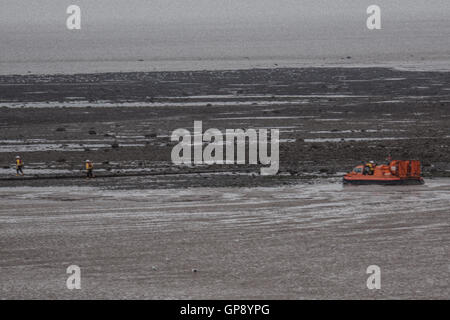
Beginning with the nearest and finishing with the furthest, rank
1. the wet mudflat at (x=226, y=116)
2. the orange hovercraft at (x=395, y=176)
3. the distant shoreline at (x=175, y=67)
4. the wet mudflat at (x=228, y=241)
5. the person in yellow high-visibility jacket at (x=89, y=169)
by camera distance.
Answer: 1. the wet mudflat at (x=228, y=241)
2. the orange hovercraft at (x=395, y=176)
3. the person in yellow high-visibility jacket at (x=89, y=169)
4. the wet mudflat at (x=226, y=116)
5. the distant shoreline at (x=175, y=67)

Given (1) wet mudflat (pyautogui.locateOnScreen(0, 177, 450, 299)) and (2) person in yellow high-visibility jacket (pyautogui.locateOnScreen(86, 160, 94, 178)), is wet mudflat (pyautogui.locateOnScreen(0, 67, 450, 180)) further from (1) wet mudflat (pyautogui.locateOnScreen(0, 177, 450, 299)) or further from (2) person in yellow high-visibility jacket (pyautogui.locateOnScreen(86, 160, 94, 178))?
(1) wet mudflat (pyautogui.locateOnScreen(0, 177, 450, 299))

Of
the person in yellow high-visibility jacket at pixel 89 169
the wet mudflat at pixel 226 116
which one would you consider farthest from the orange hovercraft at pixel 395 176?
the person in yellow high-visibility jacket at pixel 89 169

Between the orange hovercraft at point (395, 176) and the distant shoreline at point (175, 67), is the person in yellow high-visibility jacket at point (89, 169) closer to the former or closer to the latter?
the orange hovercraft at point (395, 176)

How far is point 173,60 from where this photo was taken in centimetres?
16462

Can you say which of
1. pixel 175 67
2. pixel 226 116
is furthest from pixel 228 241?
pixel 175 67

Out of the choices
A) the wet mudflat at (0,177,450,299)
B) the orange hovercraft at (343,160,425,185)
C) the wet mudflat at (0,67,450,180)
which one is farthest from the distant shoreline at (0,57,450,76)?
the wet mudflat at (0,177,450,299)

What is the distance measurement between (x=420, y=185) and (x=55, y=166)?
58.9 feet

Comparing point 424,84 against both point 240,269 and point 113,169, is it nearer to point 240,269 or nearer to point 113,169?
point 113,169

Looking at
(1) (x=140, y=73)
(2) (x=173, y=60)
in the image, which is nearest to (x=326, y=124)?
(1) (x=140, y=73)

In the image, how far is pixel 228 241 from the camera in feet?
97.5

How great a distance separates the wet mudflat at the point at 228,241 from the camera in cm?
2509

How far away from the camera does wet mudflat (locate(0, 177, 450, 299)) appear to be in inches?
988

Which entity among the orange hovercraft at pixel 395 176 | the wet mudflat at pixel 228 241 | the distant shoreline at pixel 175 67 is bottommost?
the wet mudflat at pixel 228 241
